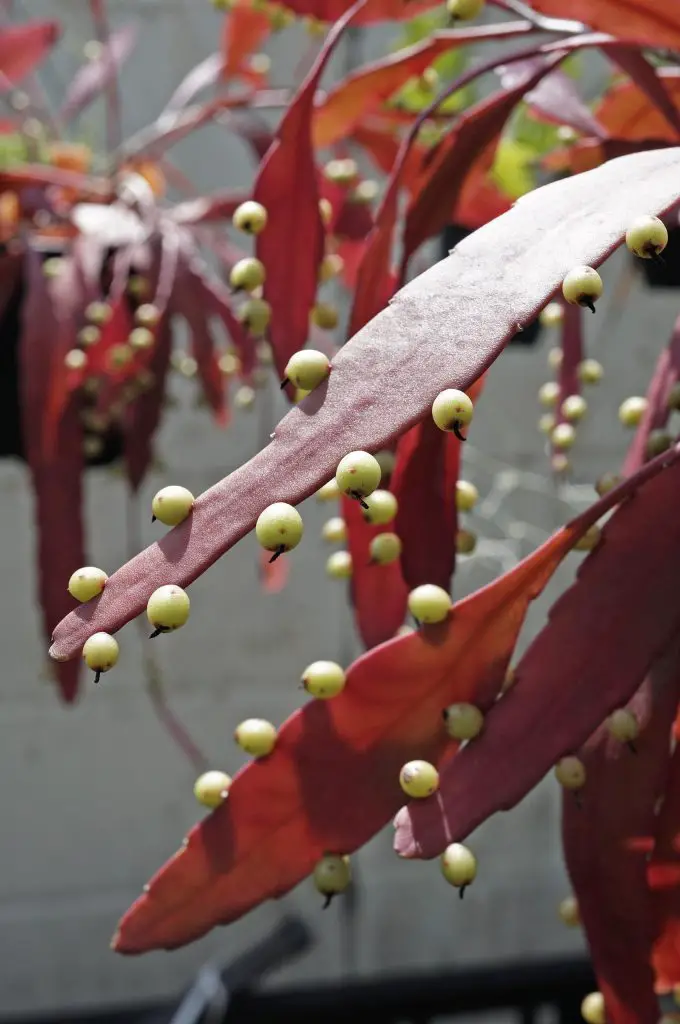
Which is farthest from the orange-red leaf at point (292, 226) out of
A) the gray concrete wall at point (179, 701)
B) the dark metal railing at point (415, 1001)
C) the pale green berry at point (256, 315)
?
the gray concrete wall at point (179, 701)

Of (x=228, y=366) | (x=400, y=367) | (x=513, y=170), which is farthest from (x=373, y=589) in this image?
(x=513, y=170)

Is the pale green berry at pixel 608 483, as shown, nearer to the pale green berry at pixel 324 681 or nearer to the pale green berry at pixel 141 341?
the pale green berry at pixel 324 681

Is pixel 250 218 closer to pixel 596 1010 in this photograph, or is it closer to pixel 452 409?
pixel 452 409

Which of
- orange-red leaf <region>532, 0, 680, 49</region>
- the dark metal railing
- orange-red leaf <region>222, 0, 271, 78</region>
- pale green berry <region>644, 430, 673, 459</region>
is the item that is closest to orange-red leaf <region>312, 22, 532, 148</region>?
orange-red leaf <region>532, 0, 680, 49</region>

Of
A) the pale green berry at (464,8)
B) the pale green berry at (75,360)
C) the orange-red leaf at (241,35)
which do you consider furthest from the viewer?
the orange-red leaf at (241,35)

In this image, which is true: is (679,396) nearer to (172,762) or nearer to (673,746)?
(673,746)
